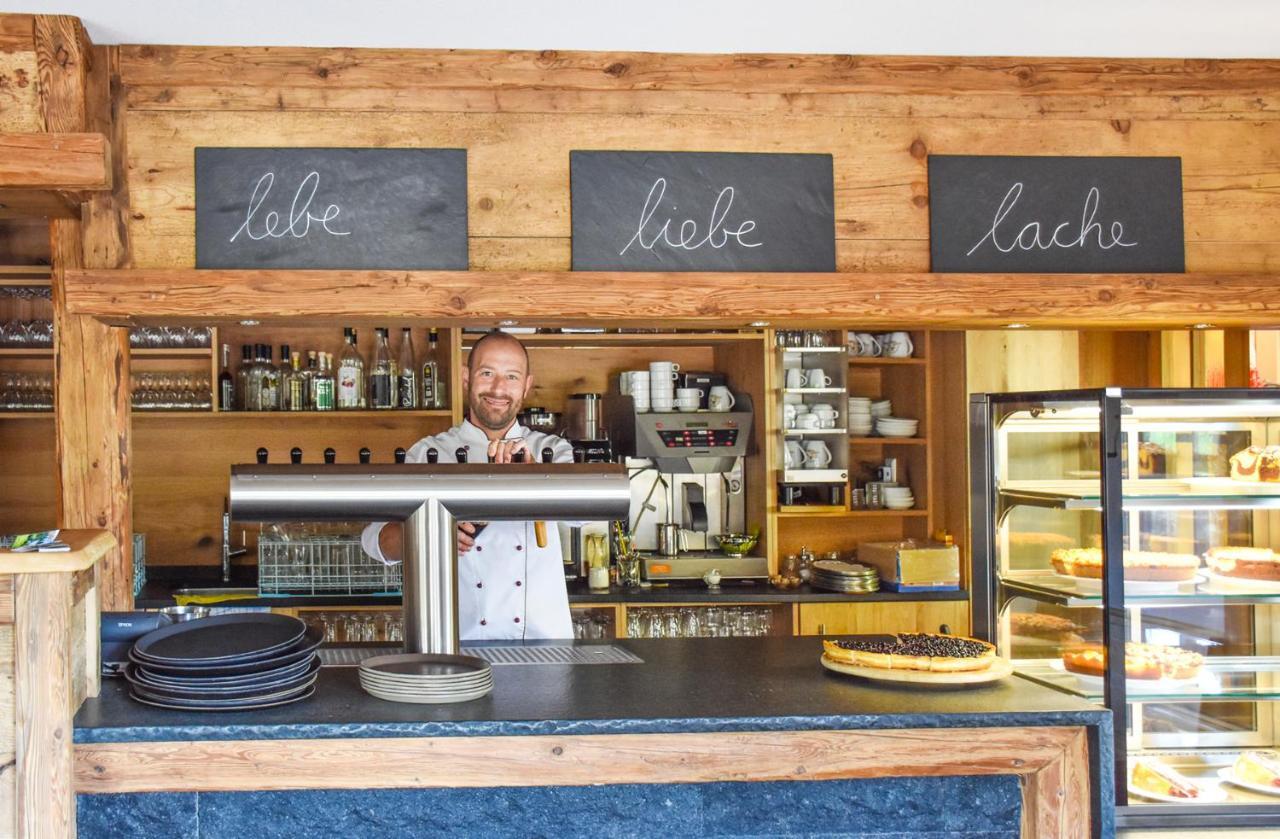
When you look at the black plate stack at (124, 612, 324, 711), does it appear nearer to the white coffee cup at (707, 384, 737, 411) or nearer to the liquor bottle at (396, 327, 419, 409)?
the liquor bottle at (396, 327, 419, 409)

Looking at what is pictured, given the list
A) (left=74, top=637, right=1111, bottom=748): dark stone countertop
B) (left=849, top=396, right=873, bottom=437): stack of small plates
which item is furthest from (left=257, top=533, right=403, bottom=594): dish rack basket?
(left=74, top=637, right=1111, bottom=748): dark stone countertop

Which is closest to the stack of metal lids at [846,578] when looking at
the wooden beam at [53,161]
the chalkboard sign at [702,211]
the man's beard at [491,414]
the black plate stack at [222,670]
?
the man's beard at [491,414]

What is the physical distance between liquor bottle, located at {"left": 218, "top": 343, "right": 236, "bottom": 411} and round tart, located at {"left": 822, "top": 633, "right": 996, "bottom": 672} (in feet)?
12.3

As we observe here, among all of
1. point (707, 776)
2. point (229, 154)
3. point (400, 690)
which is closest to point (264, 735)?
point (400, 690)

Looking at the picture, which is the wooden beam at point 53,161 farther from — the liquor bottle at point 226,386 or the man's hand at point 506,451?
the liquor bottle at point 226,386

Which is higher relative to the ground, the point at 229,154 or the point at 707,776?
the point at 229,154

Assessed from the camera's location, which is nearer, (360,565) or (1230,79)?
(1230,79)

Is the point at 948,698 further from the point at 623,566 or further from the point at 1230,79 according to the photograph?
the point at 623,566

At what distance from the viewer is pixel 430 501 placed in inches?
112

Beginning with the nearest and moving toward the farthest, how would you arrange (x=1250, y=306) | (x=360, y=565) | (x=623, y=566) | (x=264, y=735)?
(x=264, y=735) → (x=1250, y=306) → (x=360, y=565) → (x=623, y=566)

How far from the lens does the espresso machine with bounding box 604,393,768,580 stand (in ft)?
18.9

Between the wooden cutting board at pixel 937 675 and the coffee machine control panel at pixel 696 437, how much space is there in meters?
3.05

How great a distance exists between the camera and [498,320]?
3.48 metres

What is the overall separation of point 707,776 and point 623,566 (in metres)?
3.23
